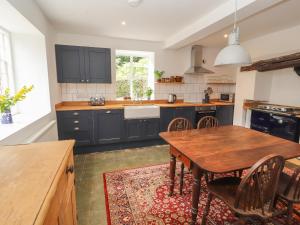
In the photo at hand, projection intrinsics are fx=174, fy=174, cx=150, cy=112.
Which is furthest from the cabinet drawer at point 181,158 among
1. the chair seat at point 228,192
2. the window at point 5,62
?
the window at point 5,62

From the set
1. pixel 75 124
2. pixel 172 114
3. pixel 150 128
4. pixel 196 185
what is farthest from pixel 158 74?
pixel 196 185

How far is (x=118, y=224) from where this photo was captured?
1.62 m

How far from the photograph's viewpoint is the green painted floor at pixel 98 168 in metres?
1.78

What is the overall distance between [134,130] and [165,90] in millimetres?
1416

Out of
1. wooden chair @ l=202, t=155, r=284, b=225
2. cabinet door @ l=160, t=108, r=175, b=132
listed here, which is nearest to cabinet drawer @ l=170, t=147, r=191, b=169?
wooden chair @ l=202, t=155, r=284, b=225

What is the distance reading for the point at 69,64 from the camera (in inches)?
131

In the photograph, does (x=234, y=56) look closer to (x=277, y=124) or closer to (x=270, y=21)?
(x=270, y=21)

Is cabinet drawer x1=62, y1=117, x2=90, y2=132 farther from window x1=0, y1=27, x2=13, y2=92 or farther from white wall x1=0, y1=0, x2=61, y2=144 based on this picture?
window x1=0, y1=27, x2=13, y2=92

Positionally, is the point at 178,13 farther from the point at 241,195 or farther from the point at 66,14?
the point at 241,195

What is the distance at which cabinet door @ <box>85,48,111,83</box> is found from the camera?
11.2ft

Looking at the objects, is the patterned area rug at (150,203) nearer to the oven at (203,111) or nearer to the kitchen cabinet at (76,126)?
the kitchen cabinet at (76,126)

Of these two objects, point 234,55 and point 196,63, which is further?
point 196,63

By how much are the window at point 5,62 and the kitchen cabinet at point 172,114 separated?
262cm

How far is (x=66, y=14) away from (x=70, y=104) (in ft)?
5.71
